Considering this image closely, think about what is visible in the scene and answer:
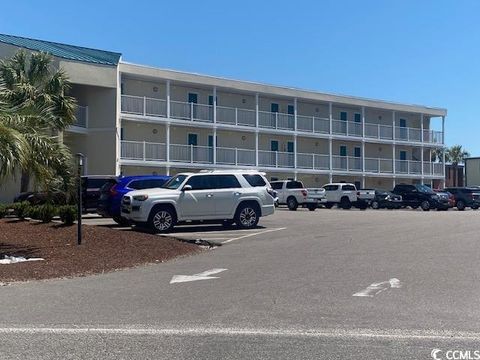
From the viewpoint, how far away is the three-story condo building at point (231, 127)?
111ft

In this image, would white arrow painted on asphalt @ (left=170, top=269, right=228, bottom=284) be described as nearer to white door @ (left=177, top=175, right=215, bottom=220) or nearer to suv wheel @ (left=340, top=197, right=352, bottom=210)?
white door @ (left=177, top=175, right=215, bottom=220)

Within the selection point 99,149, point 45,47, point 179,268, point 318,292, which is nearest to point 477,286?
point 318,292

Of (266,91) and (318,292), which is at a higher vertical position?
(266,91)

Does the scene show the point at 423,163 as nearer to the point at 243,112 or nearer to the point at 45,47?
the point at 243,112

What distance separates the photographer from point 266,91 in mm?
42219

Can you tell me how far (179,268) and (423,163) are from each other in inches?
1666

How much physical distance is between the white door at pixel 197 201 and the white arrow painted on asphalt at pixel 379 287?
9474mm

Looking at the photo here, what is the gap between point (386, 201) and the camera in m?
40.1

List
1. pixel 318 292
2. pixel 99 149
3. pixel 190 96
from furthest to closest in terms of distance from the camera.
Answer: pixel 190 96
pixel 99 149
pixel 318 292

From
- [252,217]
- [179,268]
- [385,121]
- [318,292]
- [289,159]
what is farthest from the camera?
[385,121]

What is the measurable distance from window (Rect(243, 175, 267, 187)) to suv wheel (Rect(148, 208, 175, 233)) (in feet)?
10.0

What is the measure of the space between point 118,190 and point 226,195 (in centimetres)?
403

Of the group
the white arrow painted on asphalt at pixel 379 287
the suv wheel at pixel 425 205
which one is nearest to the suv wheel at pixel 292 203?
the suv wheel at pixel 425 205

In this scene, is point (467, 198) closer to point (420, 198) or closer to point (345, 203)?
point (420, 198)
